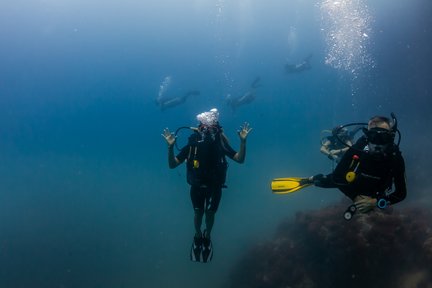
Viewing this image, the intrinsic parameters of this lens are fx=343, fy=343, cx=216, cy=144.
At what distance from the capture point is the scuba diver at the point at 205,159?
23.8 ft

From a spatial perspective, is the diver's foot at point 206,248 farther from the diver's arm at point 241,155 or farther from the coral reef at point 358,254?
the coral reef at point 358,254

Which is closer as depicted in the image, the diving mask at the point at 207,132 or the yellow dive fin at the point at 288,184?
the yellow dive fin at the point at 288,184

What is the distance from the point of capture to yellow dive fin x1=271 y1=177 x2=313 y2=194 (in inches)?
228

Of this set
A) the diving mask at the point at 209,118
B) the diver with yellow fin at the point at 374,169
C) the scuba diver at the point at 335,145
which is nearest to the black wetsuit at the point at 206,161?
the diving mask at the point at 209,118

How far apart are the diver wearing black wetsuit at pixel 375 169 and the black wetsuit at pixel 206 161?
9.71ft

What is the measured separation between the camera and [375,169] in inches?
185

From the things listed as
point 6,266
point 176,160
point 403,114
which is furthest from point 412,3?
point 6,266

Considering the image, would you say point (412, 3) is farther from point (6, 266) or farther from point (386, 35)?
point (6, 266)

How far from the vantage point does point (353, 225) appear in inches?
454

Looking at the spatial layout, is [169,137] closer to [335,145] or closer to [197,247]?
[197,247]

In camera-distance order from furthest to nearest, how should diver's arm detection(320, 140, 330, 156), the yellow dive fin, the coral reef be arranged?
the coral reef, diver's arm detection(320, 140, 330, 156), the yellow dive fin

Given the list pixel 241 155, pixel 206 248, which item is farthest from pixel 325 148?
pixel 206 248

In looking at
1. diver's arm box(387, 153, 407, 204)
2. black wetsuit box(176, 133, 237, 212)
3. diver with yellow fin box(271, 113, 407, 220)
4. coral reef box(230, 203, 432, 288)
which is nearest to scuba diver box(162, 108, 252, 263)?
black wetsuit box(176, 133, 237, 212)

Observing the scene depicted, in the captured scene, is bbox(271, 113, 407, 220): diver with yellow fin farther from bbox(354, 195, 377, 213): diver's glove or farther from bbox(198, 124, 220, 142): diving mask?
bbox(198, 124, 220, 142): diving mask
